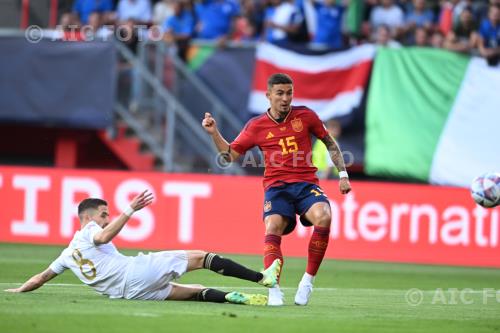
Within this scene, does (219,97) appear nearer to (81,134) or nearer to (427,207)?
(81,134)

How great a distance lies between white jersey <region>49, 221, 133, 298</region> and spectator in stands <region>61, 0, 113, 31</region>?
44.6 ft

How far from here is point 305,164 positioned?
11.6 metres

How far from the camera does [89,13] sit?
937 inches

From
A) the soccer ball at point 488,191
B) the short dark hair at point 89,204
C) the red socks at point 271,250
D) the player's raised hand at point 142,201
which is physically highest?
the soccer ball at point 488,191

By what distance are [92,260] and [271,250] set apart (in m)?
1.93

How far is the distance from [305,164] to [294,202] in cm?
45

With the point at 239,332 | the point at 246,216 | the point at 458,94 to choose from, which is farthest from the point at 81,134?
the point at 239,332

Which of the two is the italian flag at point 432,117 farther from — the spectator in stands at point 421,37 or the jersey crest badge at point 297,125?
the jersey crest badge at point 297,125

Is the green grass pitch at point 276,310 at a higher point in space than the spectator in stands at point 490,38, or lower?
lower

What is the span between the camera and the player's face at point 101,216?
1059 cm

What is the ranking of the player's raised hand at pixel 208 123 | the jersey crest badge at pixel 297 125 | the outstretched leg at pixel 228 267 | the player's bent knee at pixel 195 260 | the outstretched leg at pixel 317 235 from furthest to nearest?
the jersey crest badge at pixel 297 125
the outstretched leg at pixel 317 235
the player's raised hand at pixel 208 123
the player's bent knee at pixel 195 260
the outstretched leg at pixel 228 267

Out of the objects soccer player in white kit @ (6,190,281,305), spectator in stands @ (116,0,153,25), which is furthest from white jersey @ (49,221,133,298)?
spectator in stands @ (116,0,153,25)

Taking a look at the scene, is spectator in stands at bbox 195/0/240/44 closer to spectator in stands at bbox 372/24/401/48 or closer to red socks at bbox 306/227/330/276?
spectator in stands at bbox 372/24/401/48

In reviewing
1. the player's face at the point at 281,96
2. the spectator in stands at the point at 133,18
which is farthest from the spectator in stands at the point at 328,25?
the player's face at the point at 281,96
